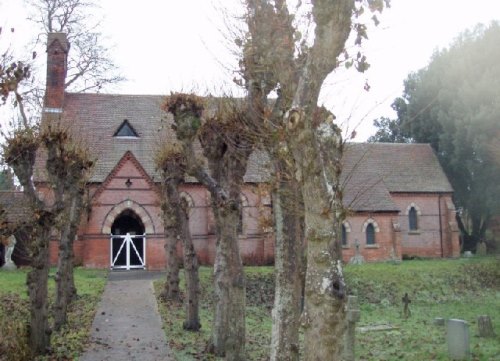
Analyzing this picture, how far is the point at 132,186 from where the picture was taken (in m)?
31.9

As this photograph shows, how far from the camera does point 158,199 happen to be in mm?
27234

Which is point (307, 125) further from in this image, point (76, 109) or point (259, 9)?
point (76, 109)

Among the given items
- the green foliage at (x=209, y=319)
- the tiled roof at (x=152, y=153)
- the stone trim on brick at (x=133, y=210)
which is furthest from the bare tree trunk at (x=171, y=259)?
the stone trim on brick at (x=133, y=210)

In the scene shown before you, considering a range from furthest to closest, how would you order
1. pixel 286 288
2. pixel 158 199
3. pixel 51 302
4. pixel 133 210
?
pixel 133 210 < pixel 158 199 < pixel 51 302 < pixel 286 288

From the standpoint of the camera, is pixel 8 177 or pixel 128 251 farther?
pixel 128 251

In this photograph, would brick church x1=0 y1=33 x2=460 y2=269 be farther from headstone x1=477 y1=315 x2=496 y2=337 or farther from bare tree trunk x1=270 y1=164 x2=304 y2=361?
bare tree trunk x1=270 y1=164 x2=304 y2=361

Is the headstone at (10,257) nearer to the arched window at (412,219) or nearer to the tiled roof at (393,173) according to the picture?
the tiled roof at (393,173)

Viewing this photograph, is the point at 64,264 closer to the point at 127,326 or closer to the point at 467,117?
the point at 127,326

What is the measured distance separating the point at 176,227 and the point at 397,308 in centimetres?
924

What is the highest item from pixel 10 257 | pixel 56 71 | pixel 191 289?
pixel 56 71

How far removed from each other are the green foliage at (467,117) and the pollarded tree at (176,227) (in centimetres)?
2159

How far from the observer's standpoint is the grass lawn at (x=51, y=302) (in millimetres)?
11887

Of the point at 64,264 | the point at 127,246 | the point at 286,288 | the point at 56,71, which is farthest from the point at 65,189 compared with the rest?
the point at 56,71

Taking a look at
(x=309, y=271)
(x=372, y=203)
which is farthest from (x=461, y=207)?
(x=309, y=271)
